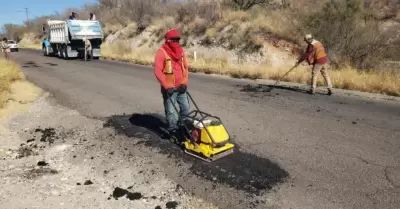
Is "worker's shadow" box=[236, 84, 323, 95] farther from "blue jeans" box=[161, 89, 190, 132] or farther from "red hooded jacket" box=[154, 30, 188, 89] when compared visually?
"red hooded jacket" box=[154, 30, 188, 89]

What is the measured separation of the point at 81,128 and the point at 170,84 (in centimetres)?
283

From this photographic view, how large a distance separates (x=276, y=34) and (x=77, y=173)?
62.6 feet

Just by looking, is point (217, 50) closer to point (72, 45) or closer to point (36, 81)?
point (72, 45)

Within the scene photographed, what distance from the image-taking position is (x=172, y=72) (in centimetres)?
593

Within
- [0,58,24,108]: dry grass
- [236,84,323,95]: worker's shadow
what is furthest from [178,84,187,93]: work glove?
[0,58,24,108]: dry grass

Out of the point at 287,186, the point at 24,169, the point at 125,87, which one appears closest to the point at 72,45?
the point at 125,87

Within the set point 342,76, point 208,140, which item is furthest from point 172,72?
point 342,76

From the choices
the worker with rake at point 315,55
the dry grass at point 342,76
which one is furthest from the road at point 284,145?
the dry grass at point 342,76

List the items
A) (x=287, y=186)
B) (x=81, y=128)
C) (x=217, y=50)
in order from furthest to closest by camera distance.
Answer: (x=217, y=50)
(x=81, y=128)
(x=287, y=186)

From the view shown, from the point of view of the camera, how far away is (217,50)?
80.7 ft

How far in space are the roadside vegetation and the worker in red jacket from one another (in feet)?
24.1

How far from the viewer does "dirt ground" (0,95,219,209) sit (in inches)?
174

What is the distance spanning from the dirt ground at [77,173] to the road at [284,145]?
35 cm

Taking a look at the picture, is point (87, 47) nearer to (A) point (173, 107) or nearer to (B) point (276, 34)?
(B) point (276, 34)
